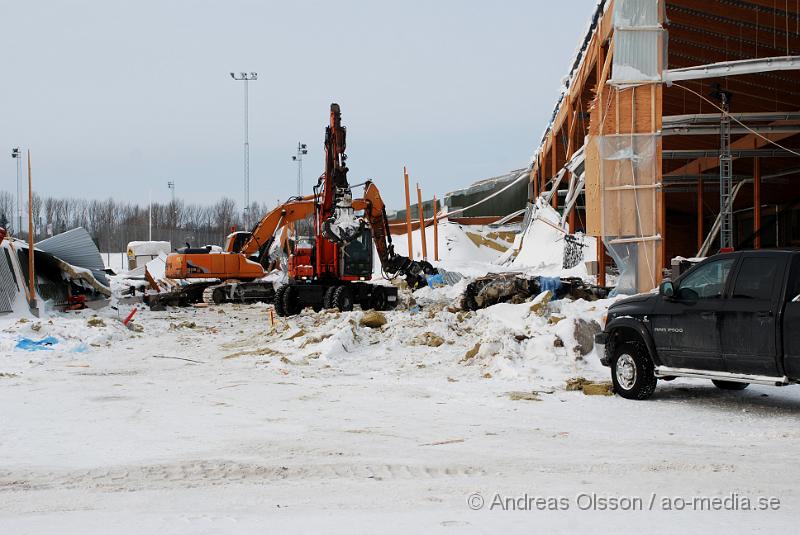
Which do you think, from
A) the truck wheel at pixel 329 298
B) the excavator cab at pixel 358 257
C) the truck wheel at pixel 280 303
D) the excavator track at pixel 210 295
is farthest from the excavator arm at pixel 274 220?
the truck wheel at pixel 329 298

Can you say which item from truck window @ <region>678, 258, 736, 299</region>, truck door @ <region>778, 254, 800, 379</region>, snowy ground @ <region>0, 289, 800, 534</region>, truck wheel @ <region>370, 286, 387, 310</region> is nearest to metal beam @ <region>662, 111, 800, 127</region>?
snowy ground @ <region>0, 289, 800, 534</region>

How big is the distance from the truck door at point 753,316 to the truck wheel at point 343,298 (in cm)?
1579

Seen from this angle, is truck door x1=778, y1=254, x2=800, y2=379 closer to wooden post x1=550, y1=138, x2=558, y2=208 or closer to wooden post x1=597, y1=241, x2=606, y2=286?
wooden post x1=597, y1=241, x2=606, y2=286

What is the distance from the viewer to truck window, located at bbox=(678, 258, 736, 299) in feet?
33.1

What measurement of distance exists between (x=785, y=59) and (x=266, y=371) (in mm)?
11763

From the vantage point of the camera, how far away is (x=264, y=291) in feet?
108

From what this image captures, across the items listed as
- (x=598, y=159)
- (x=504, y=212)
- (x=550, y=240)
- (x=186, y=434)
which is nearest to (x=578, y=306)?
(x=598, y=159)

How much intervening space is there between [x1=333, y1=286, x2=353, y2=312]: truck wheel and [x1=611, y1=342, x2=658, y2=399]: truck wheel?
14195 mm

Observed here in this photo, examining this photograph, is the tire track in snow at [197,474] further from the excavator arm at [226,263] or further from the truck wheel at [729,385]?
the excavator arm at [226,263]

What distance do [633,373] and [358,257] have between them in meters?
15.6

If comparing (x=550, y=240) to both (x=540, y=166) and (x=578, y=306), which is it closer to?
(x=540, y=166)

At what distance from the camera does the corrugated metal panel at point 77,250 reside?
2439 centimetres

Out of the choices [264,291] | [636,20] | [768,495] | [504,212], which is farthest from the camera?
[504,212]

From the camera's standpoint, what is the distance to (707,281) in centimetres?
1030
